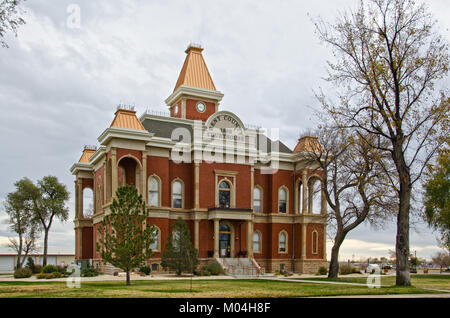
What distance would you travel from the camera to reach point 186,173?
136 ft

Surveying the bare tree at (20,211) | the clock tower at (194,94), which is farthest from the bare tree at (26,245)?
the clock tower at (194,94)

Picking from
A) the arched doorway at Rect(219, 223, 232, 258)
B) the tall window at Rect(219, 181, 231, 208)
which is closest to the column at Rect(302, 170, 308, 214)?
the tall window at Rect(219, 181, 231, 208)

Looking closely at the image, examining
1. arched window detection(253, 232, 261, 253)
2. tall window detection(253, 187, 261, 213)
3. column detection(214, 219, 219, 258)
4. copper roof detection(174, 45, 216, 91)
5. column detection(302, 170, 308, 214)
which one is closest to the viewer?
column detection(214, 219, 219, 258)

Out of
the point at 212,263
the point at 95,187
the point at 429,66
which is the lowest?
the point at 212,263

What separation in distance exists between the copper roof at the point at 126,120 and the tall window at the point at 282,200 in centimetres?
1423

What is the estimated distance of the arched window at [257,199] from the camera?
44.4 metres

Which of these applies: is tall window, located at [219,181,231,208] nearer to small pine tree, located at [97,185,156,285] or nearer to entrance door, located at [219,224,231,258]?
entrance door, located at [219,224,231,258]

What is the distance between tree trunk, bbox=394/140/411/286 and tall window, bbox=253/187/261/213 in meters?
20.6

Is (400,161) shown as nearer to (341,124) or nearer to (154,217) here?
(341,124)

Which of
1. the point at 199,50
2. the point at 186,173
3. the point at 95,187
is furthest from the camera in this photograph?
the point at 199,50

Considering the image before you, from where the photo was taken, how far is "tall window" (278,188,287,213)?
147 feet

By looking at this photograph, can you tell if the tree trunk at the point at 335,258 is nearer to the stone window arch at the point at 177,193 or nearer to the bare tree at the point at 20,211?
the stone window arch at the point at 177,193

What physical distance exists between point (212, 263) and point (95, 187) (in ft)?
43.1
